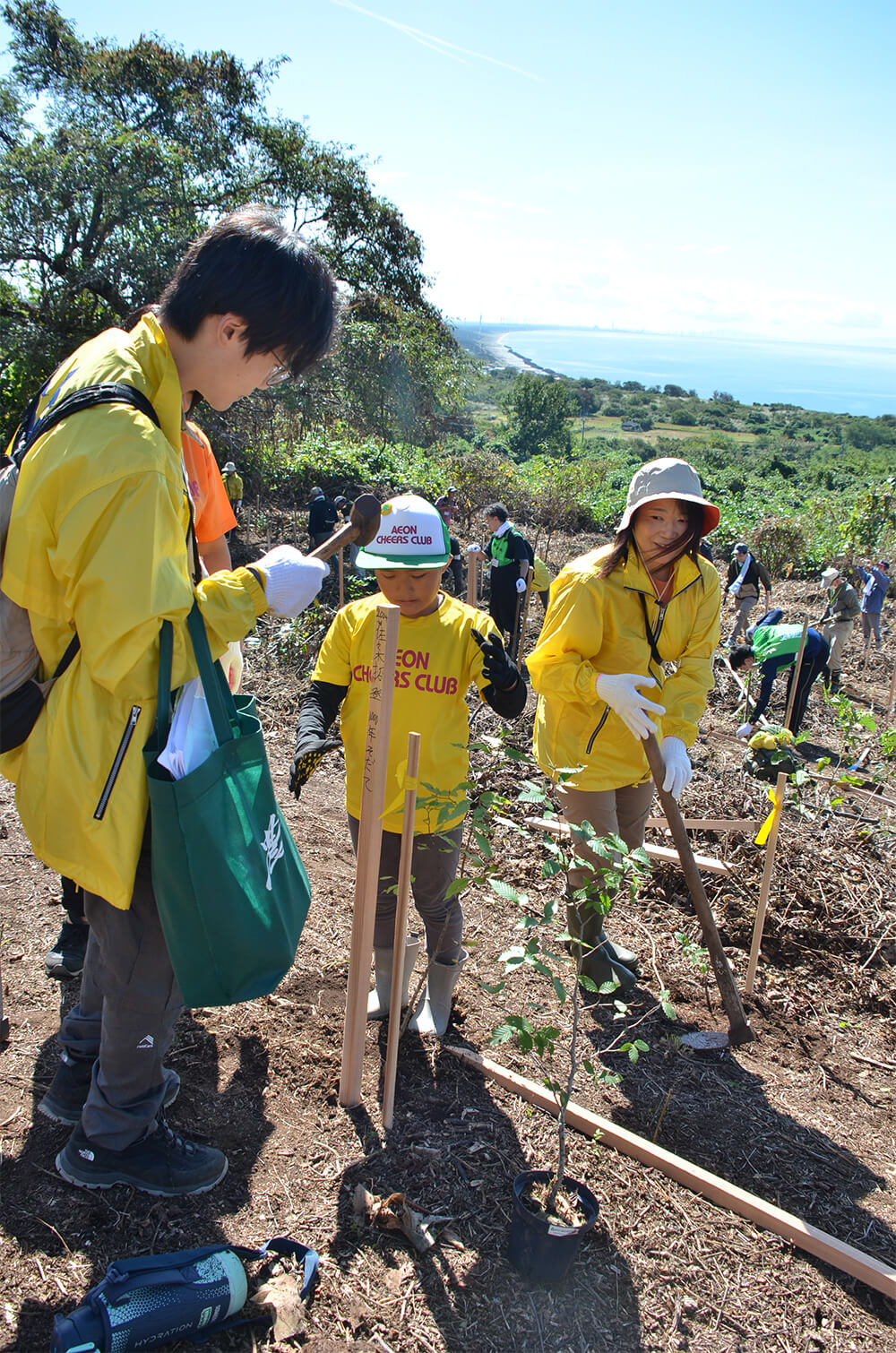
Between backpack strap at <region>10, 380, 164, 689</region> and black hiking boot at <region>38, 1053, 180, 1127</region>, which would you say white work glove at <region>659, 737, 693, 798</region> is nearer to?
black hiking boot at <region>38, 1053, 180, 1127</region>

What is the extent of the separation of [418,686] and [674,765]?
2.98 feet

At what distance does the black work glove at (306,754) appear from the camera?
2.26m

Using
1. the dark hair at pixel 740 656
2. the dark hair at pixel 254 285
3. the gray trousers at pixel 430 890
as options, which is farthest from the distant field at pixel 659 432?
the dark hair at pixel 254 285

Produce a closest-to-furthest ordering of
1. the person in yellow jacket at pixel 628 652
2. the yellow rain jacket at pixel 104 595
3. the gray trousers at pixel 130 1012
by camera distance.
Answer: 1. the yellow rain jacket at pixel 104 595
2. the gray trousers at pixel 130 1012
3. the person in yellow jacket at pixel 628 652

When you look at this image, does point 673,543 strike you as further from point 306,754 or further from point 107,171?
point 107,171

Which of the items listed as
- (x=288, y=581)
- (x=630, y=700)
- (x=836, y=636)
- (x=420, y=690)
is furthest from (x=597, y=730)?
(x=836, y=636)

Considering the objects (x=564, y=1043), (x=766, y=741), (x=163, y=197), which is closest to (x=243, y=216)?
(x=564, y=1043)

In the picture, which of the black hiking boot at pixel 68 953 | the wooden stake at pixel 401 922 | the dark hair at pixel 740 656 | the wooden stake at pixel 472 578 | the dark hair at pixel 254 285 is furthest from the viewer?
the dark hair at pixel 740 656

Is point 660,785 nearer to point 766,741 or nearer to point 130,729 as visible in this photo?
point 130,729

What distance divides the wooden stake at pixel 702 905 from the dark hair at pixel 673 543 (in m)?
0.57

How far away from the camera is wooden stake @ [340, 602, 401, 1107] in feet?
6.22

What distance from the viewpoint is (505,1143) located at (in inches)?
89.0

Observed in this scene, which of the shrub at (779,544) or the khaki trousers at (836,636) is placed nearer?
the khaki trousers at (836,636)

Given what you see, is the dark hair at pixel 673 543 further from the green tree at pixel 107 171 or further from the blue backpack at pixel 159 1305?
the green tree at pixel 107 171
